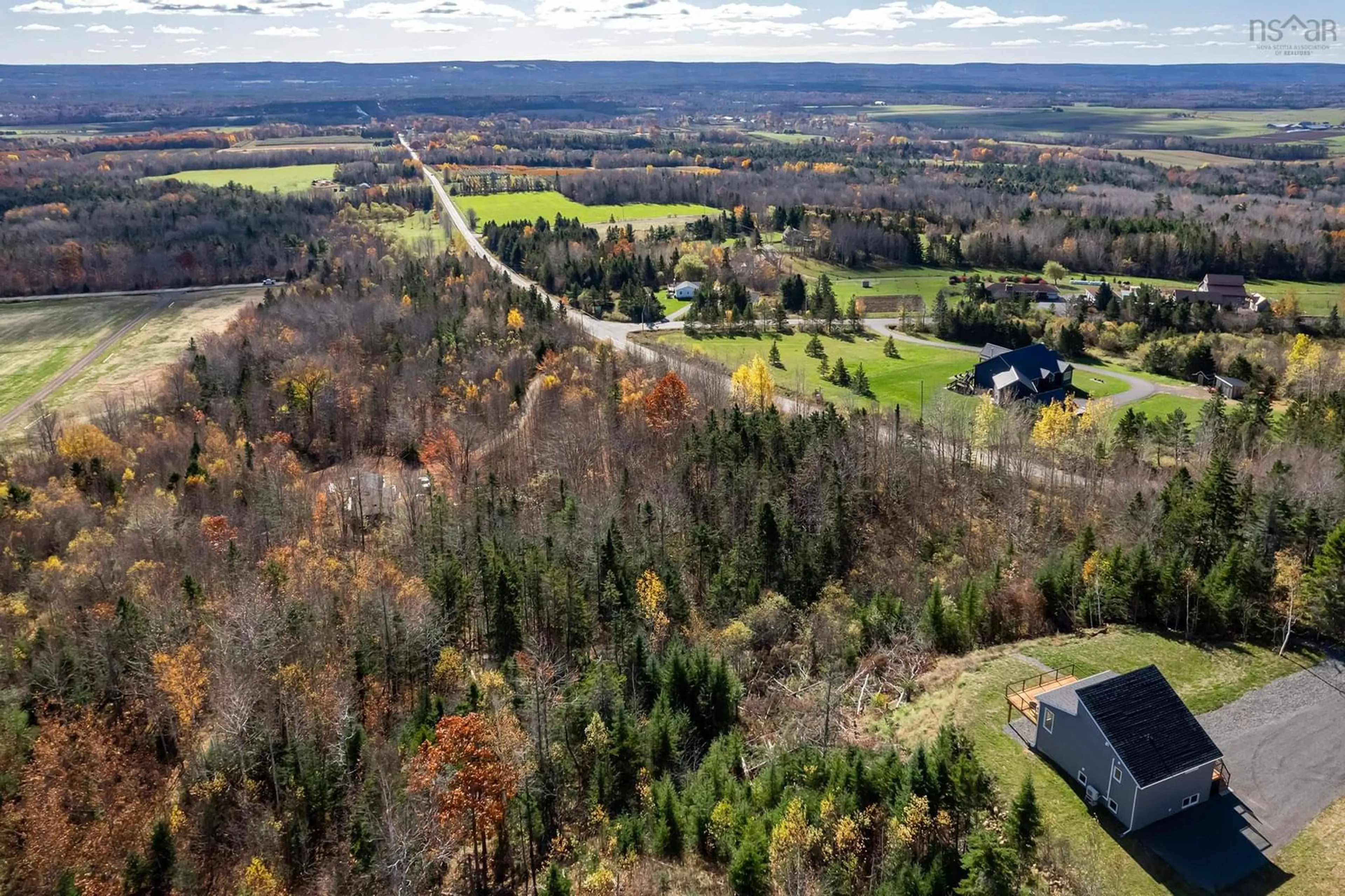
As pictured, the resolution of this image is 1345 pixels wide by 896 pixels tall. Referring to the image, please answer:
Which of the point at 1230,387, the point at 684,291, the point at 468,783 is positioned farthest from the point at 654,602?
the point at 684,291

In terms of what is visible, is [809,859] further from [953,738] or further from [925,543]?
[925,543]

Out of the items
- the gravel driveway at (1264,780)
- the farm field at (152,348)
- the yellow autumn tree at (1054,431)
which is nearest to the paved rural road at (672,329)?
the yellow autumn tree at (1054,431)

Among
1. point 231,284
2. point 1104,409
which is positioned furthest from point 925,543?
point 231,284

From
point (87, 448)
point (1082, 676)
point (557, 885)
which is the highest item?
point (87, 448)

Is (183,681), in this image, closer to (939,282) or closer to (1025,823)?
(1025,823)

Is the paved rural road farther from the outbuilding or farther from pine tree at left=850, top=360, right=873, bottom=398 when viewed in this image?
the outbuilding

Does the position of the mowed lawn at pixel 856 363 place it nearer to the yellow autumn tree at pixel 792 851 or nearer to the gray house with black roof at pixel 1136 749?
the gray house with black roof at pixel 1136 749

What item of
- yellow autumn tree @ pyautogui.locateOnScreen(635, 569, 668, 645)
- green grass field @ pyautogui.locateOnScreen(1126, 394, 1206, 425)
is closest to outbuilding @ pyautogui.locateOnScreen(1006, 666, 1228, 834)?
yellow autumn tree @ pyautogui.locateOnScreen(635, 569, 668, 645)
